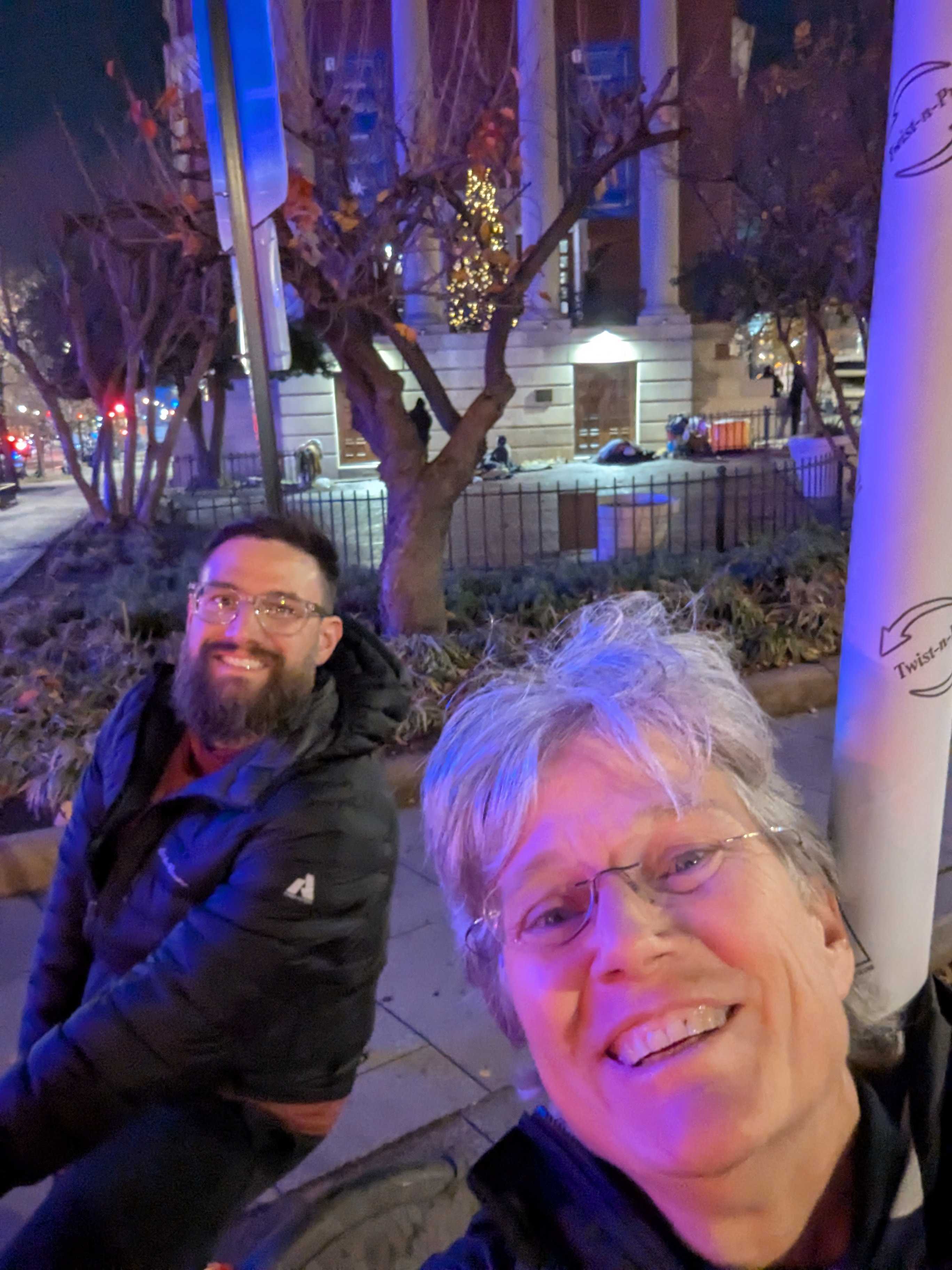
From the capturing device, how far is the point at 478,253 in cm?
709

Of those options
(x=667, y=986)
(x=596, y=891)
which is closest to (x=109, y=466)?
(x=596, y=891)

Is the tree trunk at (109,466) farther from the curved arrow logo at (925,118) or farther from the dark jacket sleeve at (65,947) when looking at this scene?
the curved arrow logo at (925,118)

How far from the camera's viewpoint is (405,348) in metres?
6.69

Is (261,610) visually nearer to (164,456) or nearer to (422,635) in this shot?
(422,635)

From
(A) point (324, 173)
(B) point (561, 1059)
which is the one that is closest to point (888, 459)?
(B) point (561, 1059)

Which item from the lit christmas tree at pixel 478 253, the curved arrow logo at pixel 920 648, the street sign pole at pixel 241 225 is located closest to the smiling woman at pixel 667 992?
the curved arrow logo at pixel 920 648

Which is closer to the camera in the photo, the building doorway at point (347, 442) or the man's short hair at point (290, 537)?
the man's short hair at point (290, 537)

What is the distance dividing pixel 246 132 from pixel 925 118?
2.29 m

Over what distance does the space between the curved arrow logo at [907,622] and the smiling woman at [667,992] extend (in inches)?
13.1

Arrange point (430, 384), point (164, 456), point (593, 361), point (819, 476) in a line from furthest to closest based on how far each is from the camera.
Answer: point (593, 361), point (164, 456), point (819, 476), point (430, 384)

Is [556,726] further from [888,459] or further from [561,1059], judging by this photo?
[888,459]

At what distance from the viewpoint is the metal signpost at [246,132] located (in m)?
3.07

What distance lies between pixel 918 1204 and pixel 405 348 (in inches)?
241

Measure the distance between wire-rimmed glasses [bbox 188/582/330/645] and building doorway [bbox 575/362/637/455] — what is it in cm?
2587
